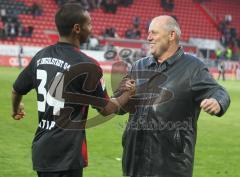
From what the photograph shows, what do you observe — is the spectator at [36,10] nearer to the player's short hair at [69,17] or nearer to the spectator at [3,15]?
the spectator at [3,15]

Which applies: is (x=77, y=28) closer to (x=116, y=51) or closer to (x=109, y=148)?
(x=109, y=148)

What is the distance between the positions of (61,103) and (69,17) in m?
0.69

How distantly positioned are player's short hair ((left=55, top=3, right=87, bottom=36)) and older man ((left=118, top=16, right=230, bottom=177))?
0.58 meters

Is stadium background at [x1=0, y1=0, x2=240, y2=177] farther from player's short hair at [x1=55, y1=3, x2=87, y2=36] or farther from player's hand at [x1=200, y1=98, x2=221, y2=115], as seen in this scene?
player's hand at [x1=200, y1=98, x2=221, y2=115]

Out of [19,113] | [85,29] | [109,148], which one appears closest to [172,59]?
[85,29]

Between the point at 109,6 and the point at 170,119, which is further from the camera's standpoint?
the point at 109,6

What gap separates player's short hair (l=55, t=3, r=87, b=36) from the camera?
4.33m

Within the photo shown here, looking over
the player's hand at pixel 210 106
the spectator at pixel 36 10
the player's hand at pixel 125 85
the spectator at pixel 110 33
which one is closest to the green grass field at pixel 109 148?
the player's hand at pixel 125 85

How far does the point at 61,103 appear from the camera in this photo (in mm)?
4324

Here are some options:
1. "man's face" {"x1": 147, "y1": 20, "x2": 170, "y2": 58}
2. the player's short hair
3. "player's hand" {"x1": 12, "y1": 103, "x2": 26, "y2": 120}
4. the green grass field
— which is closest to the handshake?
"man's face" {"x1": 147, "y1": 20, "x2": 170, "y2": 58}

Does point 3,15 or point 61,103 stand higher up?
point 61,103

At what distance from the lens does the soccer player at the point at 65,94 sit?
4293 millimetres

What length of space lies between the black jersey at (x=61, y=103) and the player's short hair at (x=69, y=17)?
137 mm

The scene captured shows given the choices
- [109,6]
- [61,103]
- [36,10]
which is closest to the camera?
[61,103]
